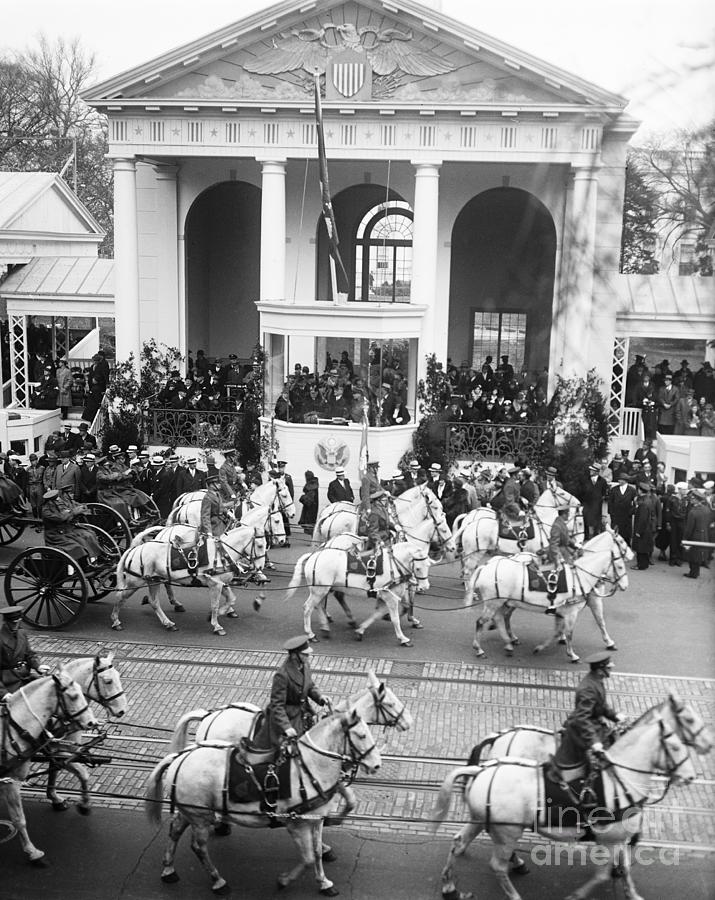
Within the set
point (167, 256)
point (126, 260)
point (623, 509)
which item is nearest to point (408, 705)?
point (623, 509)

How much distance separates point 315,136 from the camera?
2739 centimetres

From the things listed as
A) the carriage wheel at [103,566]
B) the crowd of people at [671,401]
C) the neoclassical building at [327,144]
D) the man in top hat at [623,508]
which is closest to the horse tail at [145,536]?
the carriage wheel at [103,566]

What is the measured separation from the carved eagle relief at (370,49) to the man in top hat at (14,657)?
20.0 meters

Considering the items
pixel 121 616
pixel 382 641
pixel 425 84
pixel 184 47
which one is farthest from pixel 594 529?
pixel 184 47

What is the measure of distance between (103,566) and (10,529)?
7.18 meters

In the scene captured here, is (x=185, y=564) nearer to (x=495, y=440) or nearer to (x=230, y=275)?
(x=495, y=440)

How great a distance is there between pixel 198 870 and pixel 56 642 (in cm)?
671

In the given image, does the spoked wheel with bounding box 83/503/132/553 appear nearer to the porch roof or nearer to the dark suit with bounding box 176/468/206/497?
the dark suit with bounding box 176/468/206/497

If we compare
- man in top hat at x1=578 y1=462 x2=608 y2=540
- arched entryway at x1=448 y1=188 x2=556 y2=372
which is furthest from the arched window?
man in top hat at x1=578 y1=462 x2=608 y2=540

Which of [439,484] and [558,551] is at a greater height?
[558,551]

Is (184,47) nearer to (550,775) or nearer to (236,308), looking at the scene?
(236,308)

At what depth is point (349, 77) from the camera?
2688 cm

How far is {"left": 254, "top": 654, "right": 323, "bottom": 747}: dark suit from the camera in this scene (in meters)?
9.19

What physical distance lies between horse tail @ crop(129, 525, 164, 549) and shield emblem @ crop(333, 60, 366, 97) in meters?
14.9
